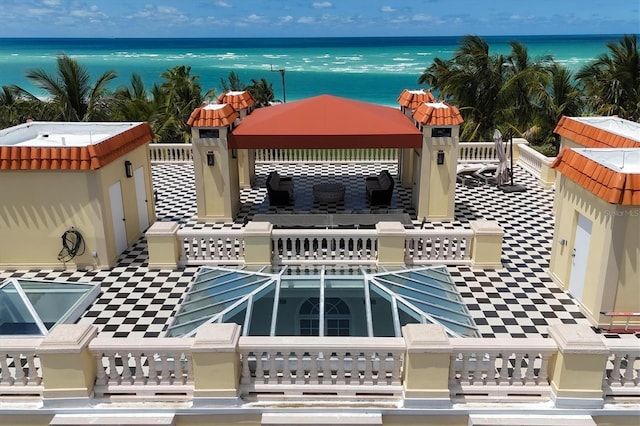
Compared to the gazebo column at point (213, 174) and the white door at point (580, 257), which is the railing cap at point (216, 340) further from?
the gazebo column at point (213, 174)

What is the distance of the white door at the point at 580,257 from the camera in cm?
993

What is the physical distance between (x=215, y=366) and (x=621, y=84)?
2328 centimetres

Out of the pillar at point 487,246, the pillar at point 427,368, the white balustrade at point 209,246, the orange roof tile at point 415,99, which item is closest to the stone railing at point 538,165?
the orange roof tile at point 415,99

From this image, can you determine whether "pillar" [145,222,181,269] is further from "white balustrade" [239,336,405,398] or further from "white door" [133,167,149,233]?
"white balustrade" [239,336,405,398]

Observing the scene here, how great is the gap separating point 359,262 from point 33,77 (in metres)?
17.0

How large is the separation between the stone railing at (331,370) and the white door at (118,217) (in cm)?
577

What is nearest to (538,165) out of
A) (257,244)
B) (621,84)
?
(621,84)

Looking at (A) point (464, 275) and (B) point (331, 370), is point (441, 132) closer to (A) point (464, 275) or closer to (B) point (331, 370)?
(A) point (464, 275)

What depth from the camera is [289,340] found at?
7137 millimetres

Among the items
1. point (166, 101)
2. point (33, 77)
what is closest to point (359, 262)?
point (33, 77)

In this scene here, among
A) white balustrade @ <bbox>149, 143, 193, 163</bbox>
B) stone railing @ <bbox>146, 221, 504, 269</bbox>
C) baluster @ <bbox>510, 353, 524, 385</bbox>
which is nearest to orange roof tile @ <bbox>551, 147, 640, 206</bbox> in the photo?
stone railing @ <bbox>146, 221, 504, 269</bbox>

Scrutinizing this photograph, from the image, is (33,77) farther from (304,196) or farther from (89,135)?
(304,196)

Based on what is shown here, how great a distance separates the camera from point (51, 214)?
12008mm

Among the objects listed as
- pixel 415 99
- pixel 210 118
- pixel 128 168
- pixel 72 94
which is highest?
pixel 415 99
